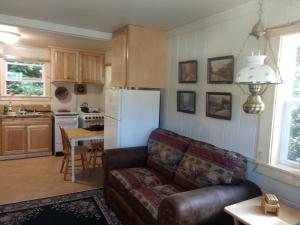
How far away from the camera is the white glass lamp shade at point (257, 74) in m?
1.71

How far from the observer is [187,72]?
303 centimetres

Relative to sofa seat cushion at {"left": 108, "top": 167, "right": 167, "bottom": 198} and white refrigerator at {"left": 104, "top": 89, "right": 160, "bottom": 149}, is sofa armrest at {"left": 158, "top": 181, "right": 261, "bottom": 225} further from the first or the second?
white refrigerator at {"left": 104, "top": 89, "right": 160, "bottom": 149}

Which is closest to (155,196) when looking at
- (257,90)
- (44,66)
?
(257,90)

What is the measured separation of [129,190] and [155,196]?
344 millimetres

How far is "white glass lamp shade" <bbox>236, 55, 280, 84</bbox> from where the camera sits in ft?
5.60

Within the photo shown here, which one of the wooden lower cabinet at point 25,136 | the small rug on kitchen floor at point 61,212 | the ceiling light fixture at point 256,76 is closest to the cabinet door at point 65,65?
the wooden lower cabinet at point 25,136

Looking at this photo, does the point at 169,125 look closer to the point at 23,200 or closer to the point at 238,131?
the point at 238,131

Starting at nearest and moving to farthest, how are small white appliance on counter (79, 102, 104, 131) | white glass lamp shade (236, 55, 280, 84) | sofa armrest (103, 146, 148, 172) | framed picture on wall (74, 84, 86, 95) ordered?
white glass lamp shade (236, 55, 280, 84) < sofa armrest (103, 146, 148, 172) < small white appliance on counter (79, 102, 104, 131) < framed picture on wall (74, 84, 86, 95)

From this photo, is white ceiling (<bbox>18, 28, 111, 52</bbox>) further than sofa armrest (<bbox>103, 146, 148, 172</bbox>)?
Yes

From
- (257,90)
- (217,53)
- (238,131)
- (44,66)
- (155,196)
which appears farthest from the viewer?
(44,66)

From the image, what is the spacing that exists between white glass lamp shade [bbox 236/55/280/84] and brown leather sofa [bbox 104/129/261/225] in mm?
729

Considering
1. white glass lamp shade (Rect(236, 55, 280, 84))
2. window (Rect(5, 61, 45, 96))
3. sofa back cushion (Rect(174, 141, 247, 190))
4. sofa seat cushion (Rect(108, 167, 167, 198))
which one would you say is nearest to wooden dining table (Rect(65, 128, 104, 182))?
sofa seat cushion (Rect(108, 167, 167, 198))

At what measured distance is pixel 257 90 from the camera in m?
1.86

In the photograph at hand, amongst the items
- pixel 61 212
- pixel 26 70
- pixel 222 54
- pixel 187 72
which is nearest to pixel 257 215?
pixel 222 54
